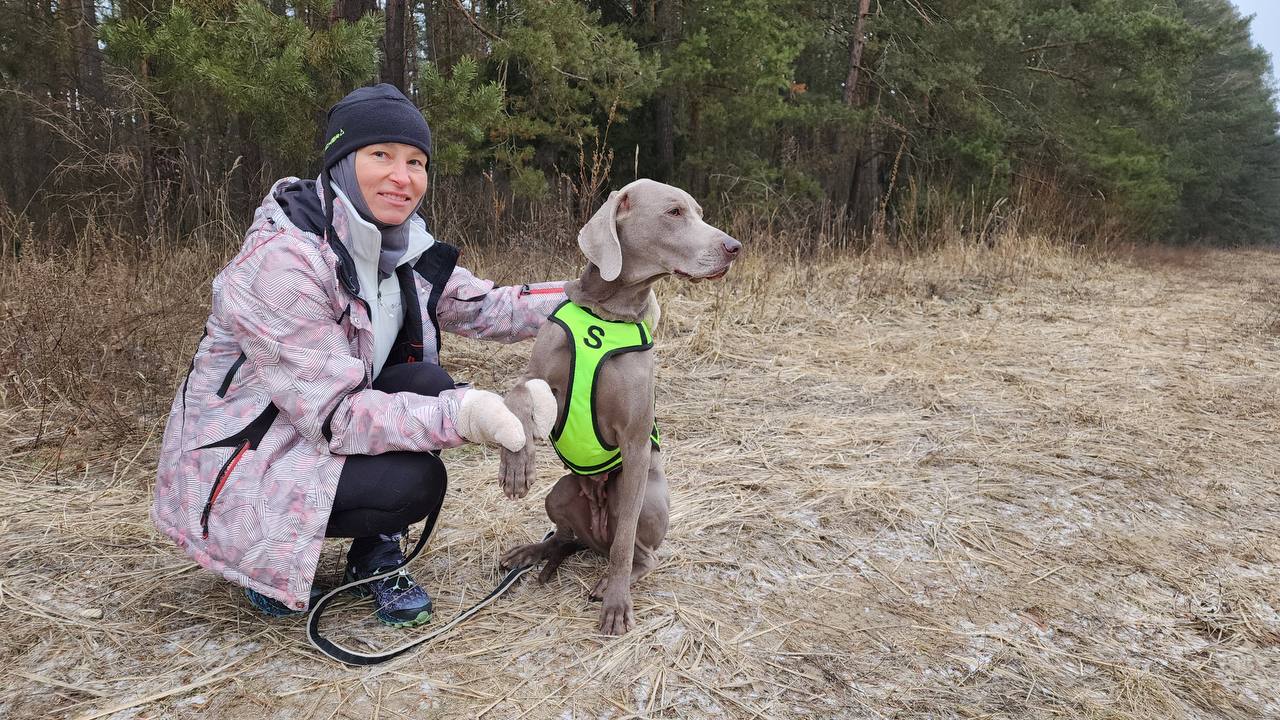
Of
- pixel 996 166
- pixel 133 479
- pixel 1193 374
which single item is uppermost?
pixel 996 166

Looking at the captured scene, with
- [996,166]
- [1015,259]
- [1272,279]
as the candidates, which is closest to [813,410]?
[1015,259]

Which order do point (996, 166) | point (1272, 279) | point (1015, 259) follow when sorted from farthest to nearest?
point (996, 166) → point (1272, 279) → point (1015, 259)

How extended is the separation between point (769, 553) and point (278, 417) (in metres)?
1.59

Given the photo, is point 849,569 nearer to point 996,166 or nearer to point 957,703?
point 957,703

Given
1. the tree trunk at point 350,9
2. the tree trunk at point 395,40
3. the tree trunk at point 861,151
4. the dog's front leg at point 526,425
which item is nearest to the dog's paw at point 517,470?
the dog's front leg at point 526,425

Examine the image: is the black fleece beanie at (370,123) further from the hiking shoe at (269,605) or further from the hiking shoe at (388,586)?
the hiking shoe at (269,605)

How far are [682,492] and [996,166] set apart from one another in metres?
11.4

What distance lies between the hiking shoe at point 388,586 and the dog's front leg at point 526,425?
1.70ft

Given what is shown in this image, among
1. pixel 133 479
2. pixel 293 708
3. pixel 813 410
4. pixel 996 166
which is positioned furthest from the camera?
pixel 996 166

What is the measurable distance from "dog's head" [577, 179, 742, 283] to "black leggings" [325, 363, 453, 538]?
70 centimetres

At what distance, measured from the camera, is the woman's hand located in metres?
1.84

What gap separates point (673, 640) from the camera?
2.14 m

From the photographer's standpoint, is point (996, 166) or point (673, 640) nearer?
point (673, 640)

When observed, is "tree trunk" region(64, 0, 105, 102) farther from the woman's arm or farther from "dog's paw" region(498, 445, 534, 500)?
"dog's paw" region(498, 445, 534, 500)
